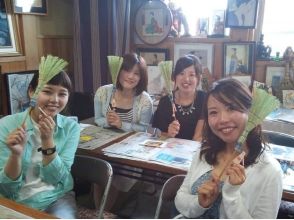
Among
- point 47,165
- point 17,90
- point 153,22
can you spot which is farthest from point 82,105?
point 47,165

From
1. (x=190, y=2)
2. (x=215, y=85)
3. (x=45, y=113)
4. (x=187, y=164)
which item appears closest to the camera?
(x=215, y=85)

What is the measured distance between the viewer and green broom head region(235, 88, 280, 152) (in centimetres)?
100

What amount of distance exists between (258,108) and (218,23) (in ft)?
6.96

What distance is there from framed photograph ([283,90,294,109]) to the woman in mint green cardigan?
6.33 feet

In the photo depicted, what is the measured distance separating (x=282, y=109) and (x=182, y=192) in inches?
71.5

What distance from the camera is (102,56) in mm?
3371

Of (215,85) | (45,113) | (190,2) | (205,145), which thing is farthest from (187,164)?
(190,2)

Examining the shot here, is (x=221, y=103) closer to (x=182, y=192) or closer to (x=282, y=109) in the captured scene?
(x=182, y=192)

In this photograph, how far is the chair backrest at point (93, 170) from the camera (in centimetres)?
147

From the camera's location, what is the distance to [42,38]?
10.7ft

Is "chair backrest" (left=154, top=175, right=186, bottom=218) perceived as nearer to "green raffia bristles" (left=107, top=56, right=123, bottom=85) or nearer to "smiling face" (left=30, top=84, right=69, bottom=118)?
"smiling face" (left=30, top=84, right=69, bottom=118)

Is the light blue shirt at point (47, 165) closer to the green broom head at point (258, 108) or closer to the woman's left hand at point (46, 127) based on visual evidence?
the woman's left hand at point (46, 127)

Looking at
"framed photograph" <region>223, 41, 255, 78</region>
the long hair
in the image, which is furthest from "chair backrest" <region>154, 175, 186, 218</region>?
"framed photograph" <region>223, 41, 255, 78</region>

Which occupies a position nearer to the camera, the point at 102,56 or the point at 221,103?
the point at 221,103
